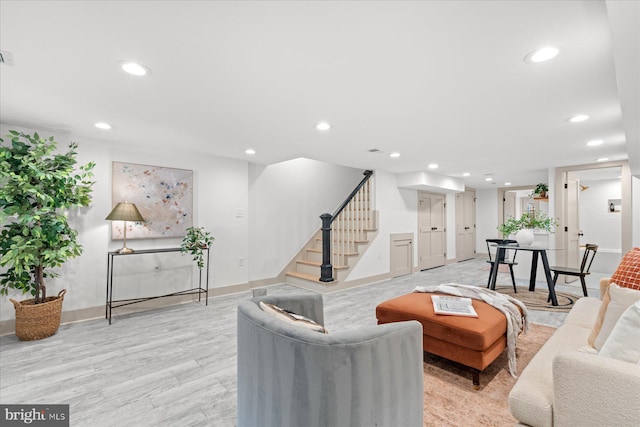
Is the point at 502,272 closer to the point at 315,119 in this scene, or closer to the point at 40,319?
the point at 315,119

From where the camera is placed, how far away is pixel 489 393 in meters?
1.97

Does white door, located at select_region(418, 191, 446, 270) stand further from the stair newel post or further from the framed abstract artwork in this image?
the framed abstract artwork

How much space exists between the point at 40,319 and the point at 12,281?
0.45 metres

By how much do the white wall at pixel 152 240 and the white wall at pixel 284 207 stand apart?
0.28 meters

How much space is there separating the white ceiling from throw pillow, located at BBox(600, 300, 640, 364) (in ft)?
3.91

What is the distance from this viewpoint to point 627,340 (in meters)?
1.22

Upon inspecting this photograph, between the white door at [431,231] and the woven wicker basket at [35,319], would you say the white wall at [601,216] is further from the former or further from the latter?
the woven wicker basket at [35,319]

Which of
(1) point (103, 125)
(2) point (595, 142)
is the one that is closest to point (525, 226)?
(2) point (595, 142)

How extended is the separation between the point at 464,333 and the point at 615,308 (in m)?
0.79

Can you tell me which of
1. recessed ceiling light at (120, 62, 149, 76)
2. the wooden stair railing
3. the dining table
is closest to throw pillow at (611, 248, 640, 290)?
the dining table

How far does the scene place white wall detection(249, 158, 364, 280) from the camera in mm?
5043

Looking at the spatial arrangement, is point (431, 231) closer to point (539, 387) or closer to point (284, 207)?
point (284, 207)

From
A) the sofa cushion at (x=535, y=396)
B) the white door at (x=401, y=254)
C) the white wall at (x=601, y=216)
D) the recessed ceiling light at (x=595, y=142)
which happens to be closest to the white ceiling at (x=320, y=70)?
the recessed ceiling light at (x=595, y=142)

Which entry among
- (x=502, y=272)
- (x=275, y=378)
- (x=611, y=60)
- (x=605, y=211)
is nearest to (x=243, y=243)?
(x=275, y=378)
